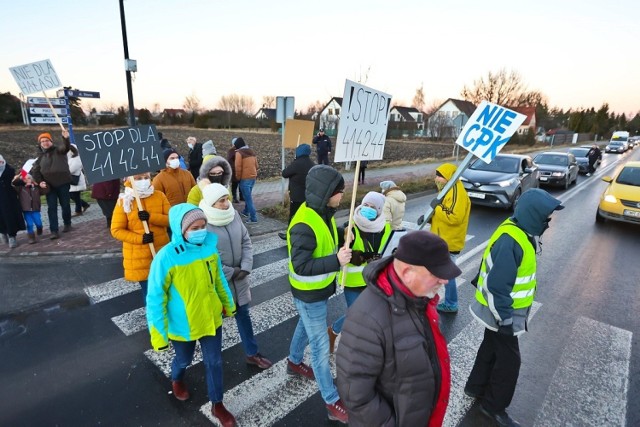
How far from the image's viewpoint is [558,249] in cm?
795

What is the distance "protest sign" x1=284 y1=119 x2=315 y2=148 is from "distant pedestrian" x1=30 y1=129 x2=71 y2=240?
5407mm

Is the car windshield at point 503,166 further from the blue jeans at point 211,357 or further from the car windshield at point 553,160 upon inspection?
the blue jeans at point 211,357

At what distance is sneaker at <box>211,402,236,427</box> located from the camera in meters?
2.98

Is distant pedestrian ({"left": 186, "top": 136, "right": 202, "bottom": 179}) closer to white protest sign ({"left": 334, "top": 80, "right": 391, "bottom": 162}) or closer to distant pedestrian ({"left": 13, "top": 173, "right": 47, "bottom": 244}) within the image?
distant pedestrian ({"left": 13, "top": 173, "right": 47, "bottom": 244})

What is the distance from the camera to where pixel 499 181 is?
1098 centimetres

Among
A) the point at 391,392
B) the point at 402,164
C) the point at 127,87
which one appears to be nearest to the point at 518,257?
the point at 391,392

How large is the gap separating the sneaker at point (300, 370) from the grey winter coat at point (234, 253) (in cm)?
80

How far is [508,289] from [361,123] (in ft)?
6.06

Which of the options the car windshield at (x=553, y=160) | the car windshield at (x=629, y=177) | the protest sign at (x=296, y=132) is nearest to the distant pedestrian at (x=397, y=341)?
the protest sign at (x=296, y=132)

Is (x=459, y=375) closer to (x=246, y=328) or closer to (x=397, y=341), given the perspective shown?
(x=246, y=328)

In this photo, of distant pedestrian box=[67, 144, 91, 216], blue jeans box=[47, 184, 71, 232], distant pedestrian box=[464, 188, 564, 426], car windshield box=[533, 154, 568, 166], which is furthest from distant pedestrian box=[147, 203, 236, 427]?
car windshield box=[533, 154, 568, 166]

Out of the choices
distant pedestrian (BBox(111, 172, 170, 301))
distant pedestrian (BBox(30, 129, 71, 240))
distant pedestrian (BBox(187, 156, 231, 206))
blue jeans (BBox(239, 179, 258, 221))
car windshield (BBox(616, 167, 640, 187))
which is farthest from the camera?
car windshield (BBox(616, 167, 640, 187))

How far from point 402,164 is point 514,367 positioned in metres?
20.9

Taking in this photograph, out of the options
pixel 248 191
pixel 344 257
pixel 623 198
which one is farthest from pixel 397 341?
pixel 623 198
